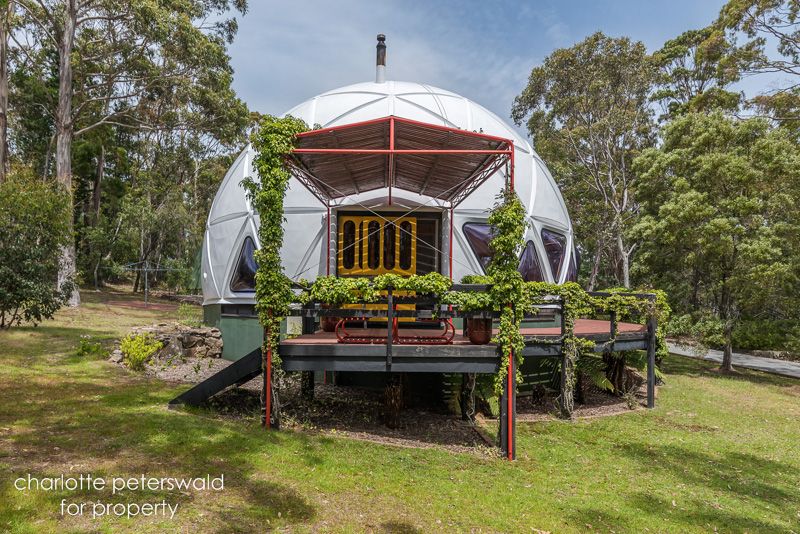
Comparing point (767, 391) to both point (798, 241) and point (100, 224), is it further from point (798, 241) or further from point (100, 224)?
point (100, 224)

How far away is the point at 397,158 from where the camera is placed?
8812 mm

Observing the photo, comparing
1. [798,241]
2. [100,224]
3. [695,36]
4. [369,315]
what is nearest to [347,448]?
[369,315]

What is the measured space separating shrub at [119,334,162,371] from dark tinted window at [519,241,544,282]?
884 cm

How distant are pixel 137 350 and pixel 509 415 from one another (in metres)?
7.77

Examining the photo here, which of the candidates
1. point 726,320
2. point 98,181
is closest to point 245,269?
point 726,320

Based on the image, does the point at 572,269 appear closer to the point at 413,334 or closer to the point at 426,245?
the point at 426,245

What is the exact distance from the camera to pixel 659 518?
5.11 m

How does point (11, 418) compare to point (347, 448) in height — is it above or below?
above

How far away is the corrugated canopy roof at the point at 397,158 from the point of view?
6941mm

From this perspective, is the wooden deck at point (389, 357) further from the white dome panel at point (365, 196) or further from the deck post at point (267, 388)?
the white dome panel at point (365, 196)

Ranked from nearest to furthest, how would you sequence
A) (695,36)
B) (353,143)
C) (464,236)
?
(353,143), (464,236), (695,36)

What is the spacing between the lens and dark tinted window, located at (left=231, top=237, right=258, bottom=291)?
11867 mm

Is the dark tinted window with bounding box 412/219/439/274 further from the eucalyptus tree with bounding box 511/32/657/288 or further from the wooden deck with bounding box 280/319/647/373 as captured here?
the eucalyptus tree with bounding box 511/32/657/288

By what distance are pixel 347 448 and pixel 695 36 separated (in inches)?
1238
